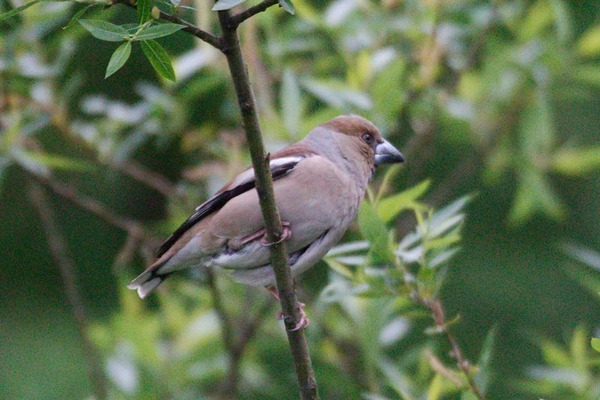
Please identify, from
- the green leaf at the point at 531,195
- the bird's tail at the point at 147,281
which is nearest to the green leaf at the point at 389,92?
the green leaf at the point at 531,195

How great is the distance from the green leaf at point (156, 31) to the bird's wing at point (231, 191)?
5.72 ft

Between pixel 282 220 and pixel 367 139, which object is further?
pixel 367 139

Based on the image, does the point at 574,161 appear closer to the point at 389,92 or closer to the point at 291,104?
the point at 389,92

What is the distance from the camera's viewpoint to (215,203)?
14.1 feet

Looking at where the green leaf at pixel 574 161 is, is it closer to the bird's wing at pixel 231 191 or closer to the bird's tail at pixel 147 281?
the bird's wing at pixel 231 191

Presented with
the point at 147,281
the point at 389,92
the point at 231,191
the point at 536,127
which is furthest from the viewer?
the point at 536,127

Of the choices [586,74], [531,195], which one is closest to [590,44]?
[586,74]

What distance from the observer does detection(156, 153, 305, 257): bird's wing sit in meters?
4.23

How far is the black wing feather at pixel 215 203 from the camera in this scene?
4.23 m

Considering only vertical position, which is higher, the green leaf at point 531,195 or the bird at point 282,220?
the bird at point 282,220

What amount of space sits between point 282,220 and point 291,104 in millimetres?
1502

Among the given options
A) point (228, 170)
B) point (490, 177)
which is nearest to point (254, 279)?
point (228, 170)

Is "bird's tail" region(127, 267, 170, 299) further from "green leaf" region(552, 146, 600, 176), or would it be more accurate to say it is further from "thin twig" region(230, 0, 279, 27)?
"green leaf" region(552, 146, 600, 176)

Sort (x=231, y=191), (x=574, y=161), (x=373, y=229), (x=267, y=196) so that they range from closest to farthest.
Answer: (x=267, y=196)
(x=373, y=229)
(x=231, y=191)
(x=574, y=161)
